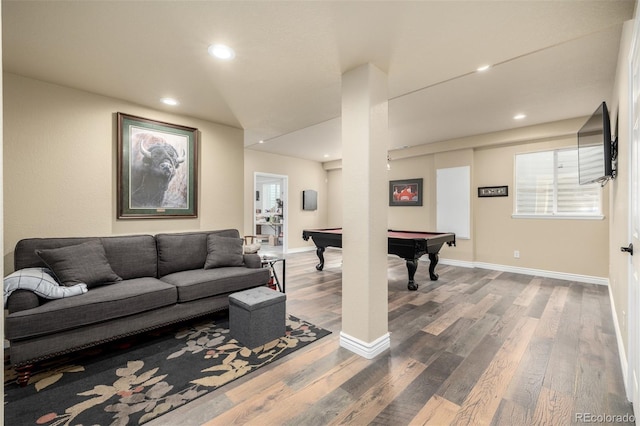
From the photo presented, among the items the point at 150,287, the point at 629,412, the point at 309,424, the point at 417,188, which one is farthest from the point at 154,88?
the point at 417,188

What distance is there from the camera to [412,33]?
2.10 meters

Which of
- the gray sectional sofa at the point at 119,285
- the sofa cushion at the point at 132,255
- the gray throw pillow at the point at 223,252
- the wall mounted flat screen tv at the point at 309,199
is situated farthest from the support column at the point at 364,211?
the wall mounted flat screen tv at the point at 309,199

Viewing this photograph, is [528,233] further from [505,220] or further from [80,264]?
[80,264]

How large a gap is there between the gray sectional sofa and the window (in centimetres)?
472

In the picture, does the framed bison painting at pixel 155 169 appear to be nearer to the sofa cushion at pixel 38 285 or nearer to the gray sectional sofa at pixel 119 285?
the gray sectional sofa at pixel 119 285

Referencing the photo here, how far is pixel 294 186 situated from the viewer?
7.76 m

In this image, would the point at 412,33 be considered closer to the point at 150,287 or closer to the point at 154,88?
the point at 154,88

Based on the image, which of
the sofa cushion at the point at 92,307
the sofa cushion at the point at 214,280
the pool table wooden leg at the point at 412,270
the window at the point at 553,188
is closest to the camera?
the sofa cushion at the point at 92,307

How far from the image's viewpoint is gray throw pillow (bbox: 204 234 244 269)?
3.35 metres

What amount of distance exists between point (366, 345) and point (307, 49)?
7.83 feet

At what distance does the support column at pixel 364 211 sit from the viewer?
2.39 metres

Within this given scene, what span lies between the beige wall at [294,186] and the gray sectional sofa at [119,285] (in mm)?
3303

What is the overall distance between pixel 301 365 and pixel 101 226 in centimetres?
256

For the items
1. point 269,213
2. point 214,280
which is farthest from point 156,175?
point 269,213
